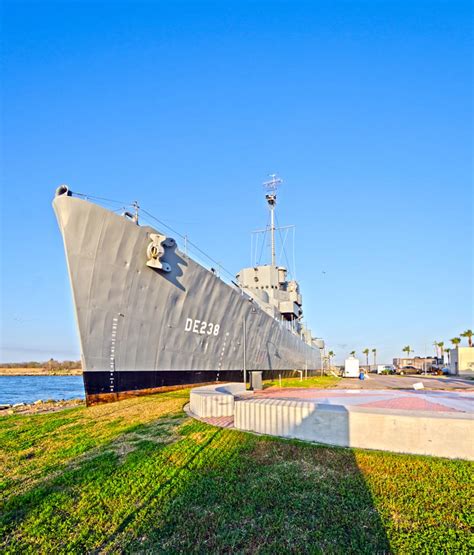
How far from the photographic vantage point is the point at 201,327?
1648 cm

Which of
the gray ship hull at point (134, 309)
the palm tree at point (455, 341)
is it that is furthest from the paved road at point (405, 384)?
the palm tree at point (455, 341)

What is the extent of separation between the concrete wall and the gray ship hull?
7.17 metres

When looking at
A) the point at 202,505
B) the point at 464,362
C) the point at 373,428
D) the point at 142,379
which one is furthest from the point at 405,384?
the point at 202,505

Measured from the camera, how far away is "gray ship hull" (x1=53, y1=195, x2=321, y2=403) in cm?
1218

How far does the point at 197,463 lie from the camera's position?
5535 millimetres

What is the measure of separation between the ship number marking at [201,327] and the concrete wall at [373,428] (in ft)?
28.2

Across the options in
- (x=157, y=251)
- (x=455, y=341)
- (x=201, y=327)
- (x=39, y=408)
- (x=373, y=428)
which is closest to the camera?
(x=373, y=428)

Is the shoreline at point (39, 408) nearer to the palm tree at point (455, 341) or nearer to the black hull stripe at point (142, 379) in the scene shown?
the black hull stripe at point (142, 379)

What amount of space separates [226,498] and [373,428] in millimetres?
3158

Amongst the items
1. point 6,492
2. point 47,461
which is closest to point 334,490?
point 6,492

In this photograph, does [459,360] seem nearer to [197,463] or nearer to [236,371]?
[236,371]

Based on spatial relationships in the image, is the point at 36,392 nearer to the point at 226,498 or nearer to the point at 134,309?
the point at 134,309

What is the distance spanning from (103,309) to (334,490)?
395 inches

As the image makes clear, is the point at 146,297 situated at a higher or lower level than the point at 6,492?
higher
